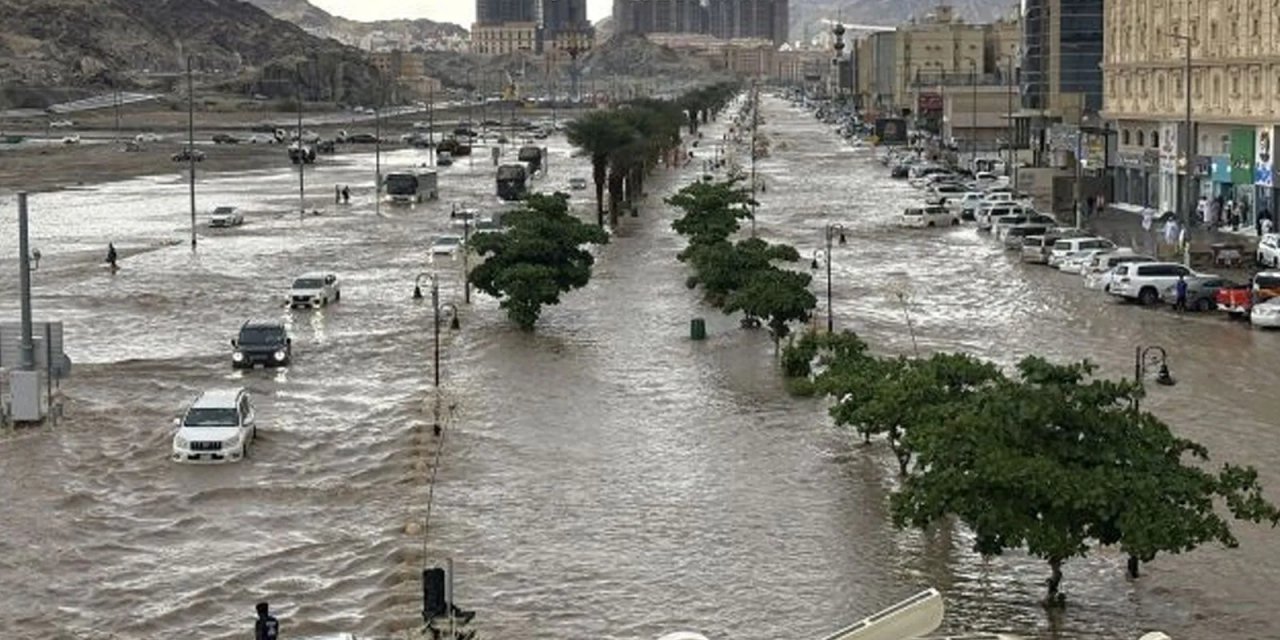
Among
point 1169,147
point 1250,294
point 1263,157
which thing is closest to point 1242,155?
point 1263,157

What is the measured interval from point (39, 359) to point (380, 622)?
1315 centimetres

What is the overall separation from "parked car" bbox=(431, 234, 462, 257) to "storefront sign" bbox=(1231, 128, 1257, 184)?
2211 cm

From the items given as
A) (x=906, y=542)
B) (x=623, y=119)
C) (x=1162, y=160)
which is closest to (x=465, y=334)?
(x=906, y=542)

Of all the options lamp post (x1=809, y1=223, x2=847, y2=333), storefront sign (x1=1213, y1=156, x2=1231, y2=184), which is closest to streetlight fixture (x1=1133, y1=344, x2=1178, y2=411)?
lamp post (x1=809, y1=223, x2=847, y2=333)

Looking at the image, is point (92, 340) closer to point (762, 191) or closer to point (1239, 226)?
point (1239, 226)

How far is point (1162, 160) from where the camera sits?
62688 millimetres

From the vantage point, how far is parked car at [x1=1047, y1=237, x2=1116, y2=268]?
52156mm

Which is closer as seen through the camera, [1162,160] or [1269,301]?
[1269,301]

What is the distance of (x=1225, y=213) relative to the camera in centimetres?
5791

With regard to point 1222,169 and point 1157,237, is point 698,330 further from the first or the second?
point 1222,169

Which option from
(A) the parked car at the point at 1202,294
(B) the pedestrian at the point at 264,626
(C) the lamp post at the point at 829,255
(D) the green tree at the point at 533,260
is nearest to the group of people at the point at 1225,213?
(C) the lamp post at the point at 829,255

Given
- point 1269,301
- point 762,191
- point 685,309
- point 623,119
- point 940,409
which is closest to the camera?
point 940,409

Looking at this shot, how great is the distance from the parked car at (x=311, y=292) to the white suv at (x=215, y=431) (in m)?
16.7

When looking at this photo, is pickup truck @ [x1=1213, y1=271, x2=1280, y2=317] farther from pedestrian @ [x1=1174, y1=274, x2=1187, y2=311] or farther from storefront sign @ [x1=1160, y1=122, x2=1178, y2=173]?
storefront sign @ [x1=1160, y1=122, x2=1178, y2=173]
